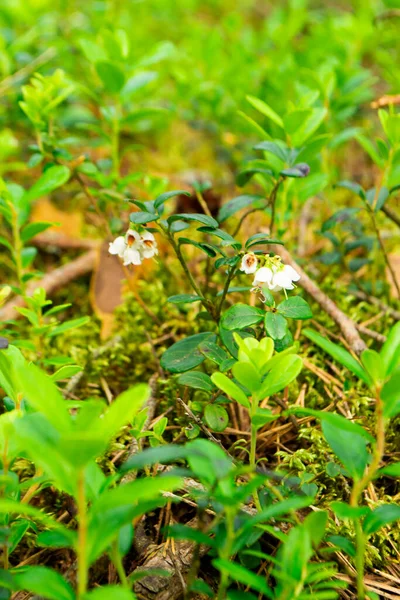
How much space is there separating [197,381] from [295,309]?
33cm

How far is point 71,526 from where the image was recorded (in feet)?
4.90

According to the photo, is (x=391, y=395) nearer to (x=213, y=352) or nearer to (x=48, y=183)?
(x=213, y=352)

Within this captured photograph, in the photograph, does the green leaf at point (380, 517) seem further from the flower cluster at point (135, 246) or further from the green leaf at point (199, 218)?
the flower cluster at point (135, 246)

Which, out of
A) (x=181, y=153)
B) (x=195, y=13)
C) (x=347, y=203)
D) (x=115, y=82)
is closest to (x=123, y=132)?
(x=181, y=153)

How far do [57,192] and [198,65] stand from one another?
1224 mm

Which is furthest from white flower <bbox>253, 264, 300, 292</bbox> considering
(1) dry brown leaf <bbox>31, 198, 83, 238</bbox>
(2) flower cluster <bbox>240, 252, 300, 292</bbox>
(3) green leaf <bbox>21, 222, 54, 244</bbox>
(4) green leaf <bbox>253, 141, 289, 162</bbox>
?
(1) dry brown leaf <bbox>31, 198, 83, 238</bbox>

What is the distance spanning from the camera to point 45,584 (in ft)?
3.25

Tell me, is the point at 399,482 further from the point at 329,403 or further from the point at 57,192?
the point at 57,192

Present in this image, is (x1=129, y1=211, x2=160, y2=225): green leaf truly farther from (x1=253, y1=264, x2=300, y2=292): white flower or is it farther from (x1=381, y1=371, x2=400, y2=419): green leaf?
(x1=381, y1=371, x2=400, y2=419): green leaf

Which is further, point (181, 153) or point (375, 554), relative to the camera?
point (181, 153)

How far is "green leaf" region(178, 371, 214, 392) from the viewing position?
4.89 ft

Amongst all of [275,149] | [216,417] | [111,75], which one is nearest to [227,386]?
[216,417]

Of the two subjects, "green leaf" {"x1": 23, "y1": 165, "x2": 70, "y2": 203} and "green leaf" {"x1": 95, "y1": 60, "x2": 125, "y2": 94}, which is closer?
"green leaf" {"x1": 23, "y1": 165, "x2": 70, "y2": 203}

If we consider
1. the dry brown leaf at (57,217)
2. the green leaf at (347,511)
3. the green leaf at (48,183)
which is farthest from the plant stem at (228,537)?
the dry brown leaf at (57,217)
